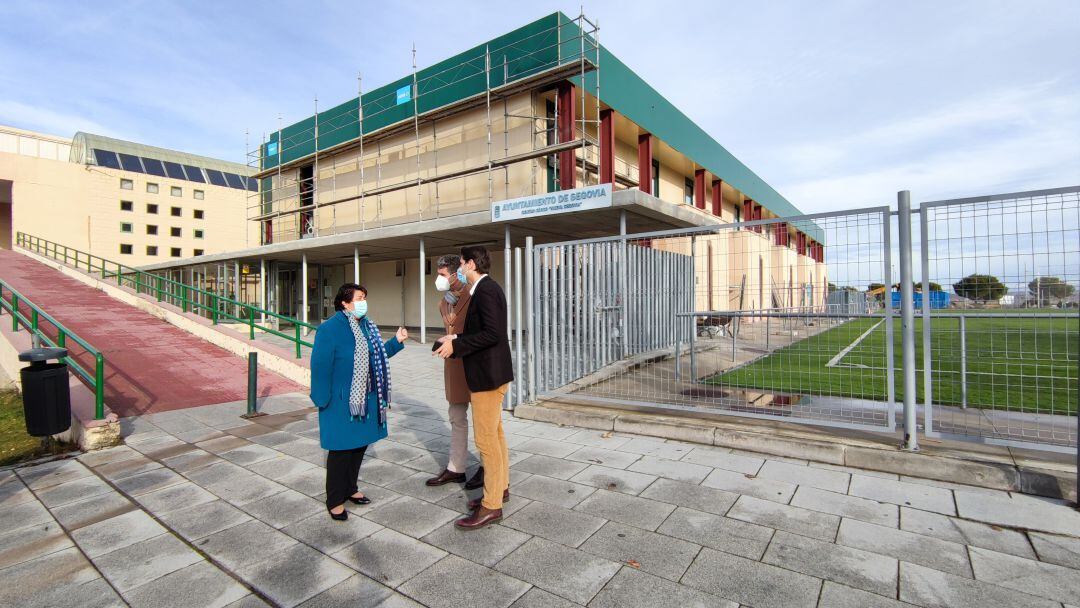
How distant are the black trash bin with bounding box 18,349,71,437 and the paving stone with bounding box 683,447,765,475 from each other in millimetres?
5895

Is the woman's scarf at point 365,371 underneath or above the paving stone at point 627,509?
above

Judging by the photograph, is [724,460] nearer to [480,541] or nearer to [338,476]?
[480,541]

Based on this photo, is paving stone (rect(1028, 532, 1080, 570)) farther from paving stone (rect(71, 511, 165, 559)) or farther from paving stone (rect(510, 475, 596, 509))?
paving stone (rect(71, 511, 165, 559))

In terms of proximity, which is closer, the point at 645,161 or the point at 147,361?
the point at 147,361

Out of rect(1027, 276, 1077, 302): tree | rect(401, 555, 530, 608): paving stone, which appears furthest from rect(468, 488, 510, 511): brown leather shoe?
rect(1027, 276, 1077, 302): tree

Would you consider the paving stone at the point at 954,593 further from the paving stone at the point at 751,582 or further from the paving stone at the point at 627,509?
the paving stone at the point at 627,509

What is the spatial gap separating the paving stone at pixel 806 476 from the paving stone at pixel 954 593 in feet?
3.77

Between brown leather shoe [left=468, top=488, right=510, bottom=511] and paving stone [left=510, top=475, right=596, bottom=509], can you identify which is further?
paving stone [left=510, top=475, right=596, bottom=509]

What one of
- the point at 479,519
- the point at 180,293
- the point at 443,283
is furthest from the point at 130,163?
the point at 479,519

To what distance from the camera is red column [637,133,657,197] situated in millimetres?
17719

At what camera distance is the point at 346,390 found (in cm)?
344

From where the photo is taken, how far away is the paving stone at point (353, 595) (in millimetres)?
2561

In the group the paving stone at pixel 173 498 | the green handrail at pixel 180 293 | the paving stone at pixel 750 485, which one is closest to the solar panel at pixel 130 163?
the green handrail at pixel 180 293

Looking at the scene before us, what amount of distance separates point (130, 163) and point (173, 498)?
46.9 meters
